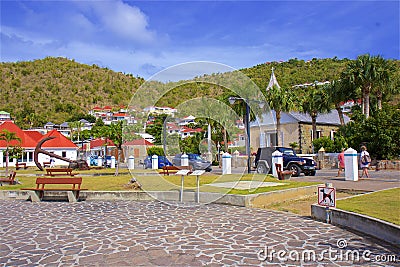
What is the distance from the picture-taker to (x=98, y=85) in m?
139

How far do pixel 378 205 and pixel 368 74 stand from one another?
26.9m

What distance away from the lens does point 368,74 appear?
108ft

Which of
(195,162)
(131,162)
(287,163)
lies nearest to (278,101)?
(195,162)

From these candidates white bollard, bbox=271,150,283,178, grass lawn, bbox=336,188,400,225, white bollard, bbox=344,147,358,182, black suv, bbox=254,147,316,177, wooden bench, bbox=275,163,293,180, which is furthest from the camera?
black suv, bbox=254,147,316,177

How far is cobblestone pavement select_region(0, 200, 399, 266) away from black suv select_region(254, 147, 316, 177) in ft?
36.1

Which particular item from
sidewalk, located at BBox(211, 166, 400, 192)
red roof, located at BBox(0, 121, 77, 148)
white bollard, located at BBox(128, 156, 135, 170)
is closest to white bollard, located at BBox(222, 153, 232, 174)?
sidewalk, located at BBox(211, 166, 400, 192)

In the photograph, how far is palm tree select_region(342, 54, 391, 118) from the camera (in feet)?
107

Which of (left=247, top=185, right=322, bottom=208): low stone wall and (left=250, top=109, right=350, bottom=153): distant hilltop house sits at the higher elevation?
(left=250, top=109, right=350, bottom=153): distant hilltop house

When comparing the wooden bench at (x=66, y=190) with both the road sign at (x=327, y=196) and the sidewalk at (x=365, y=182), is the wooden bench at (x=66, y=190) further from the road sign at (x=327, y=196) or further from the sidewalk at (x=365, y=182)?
the sidewalk at (x=365, y=182)

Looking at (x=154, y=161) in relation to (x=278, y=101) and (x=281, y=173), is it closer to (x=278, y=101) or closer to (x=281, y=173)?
(x=281, y=173)

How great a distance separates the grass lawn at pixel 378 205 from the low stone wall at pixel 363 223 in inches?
16.0

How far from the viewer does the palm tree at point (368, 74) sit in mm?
32625

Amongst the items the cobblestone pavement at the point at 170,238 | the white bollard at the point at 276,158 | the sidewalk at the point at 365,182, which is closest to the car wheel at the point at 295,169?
the sidewalk at the point at 365,182

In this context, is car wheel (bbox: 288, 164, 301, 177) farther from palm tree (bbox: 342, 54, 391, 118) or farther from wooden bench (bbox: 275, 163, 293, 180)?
palm tree (bbox: 342, 54, 391, 118)
